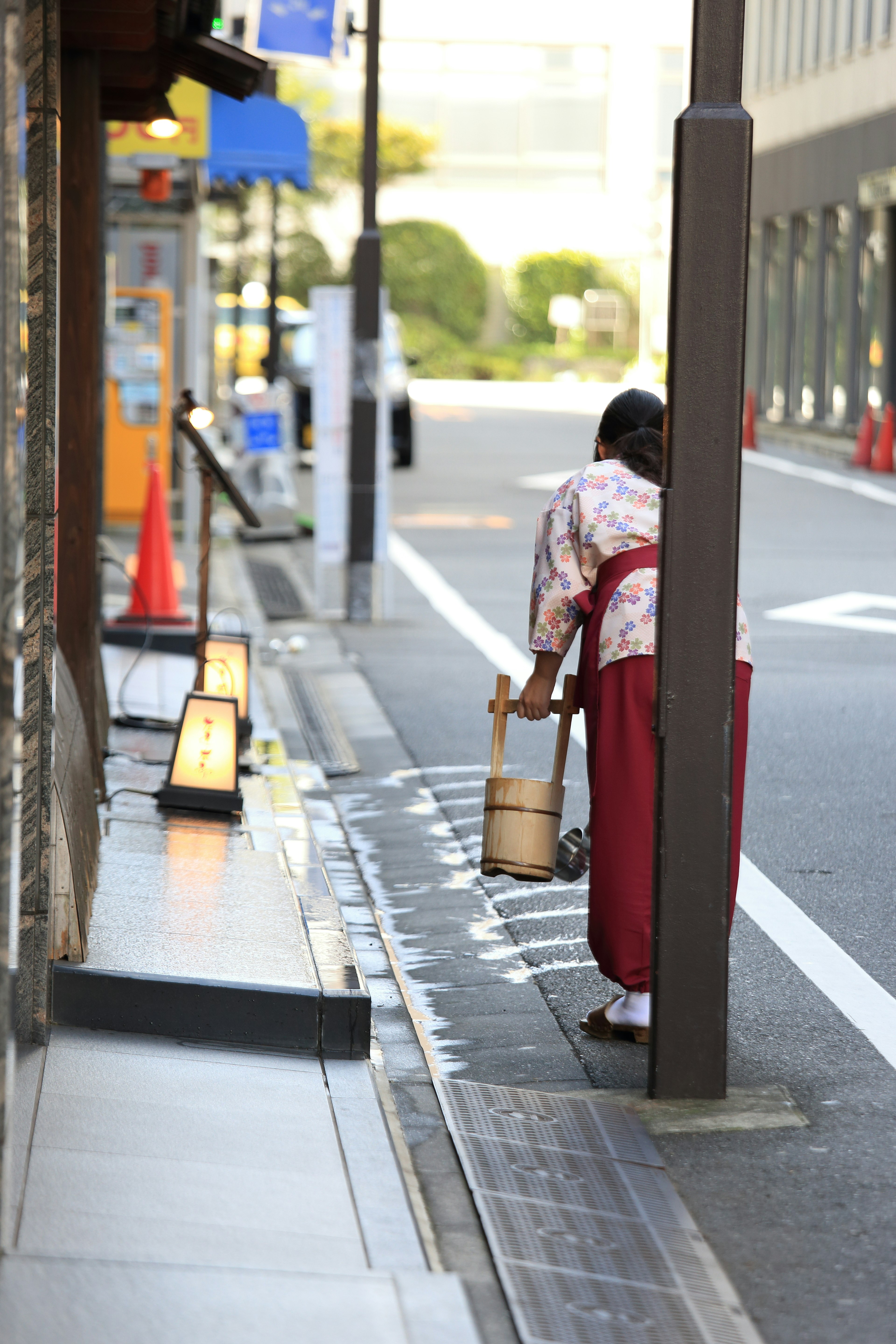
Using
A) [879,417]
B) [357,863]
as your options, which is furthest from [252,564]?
[879,417]

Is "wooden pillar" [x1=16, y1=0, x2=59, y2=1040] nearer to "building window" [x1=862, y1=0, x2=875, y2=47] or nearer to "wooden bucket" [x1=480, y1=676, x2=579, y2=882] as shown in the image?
"wooden bucket" [x1=480, y1=676, x2=579, y2=882]

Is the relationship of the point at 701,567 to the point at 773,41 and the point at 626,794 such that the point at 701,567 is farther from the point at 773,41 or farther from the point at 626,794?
the point at 773,41

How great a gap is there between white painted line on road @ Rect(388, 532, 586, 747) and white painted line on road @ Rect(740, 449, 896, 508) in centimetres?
549

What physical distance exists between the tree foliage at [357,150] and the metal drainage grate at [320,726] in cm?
4105

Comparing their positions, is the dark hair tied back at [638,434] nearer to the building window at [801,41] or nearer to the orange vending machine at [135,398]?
the orange vending machine at [135,398]

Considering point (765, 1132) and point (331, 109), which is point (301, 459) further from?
point (331, 109)

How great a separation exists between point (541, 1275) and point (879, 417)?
29.2 m

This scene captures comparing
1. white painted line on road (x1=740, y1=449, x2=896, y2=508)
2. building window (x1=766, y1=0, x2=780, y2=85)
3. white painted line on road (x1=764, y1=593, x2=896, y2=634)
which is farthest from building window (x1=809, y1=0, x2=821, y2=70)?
white painted line on road (x1=764, y1=593, x2=896, y2=634)

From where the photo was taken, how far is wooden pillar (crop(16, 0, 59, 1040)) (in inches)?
169

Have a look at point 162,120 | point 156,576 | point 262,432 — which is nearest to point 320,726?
point 156,576

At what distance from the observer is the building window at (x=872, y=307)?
1259 inches

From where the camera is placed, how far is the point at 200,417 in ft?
22.5

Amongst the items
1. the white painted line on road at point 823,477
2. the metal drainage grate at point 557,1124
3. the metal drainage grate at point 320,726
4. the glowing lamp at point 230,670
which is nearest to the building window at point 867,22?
the white painted line on road at point 823,477

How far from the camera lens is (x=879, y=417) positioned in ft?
103
